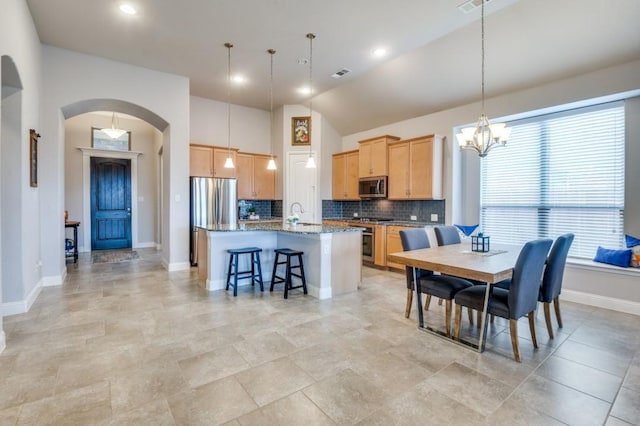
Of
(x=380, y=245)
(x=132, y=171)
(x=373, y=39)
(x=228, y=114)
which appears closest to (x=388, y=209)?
(x=380, y=245)

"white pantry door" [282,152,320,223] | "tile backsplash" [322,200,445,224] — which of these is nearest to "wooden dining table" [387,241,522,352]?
"tile backsplash" [322,200,445,224]

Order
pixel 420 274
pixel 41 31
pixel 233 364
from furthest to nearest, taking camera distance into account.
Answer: pixel 41 31
pixel 420 274
pixel 233 364

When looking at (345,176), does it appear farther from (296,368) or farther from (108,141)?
(108,141)

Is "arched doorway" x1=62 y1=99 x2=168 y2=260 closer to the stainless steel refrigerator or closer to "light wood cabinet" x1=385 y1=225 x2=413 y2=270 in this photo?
the stainless steel refrigerator

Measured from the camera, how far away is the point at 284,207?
278 inches

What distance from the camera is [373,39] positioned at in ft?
13.9

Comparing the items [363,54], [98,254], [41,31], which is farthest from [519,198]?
[98,254]

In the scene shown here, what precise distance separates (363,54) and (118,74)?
386cm

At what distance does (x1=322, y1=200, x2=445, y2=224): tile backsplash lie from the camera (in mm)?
5684

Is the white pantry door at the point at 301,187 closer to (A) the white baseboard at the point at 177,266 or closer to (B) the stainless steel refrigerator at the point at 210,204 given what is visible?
(B) the stainless steel refrigerator at the point at 210,204

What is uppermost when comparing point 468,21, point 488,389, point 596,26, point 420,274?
point 468,21

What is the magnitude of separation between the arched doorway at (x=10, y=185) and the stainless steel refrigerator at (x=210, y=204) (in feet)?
8.10

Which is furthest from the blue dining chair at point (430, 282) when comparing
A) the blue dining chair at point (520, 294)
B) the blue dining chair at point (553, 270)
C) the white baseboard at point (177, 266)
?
the white baseboard at point (177, 266)

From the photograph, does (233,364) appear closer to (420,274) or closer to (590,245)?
(420,274)
